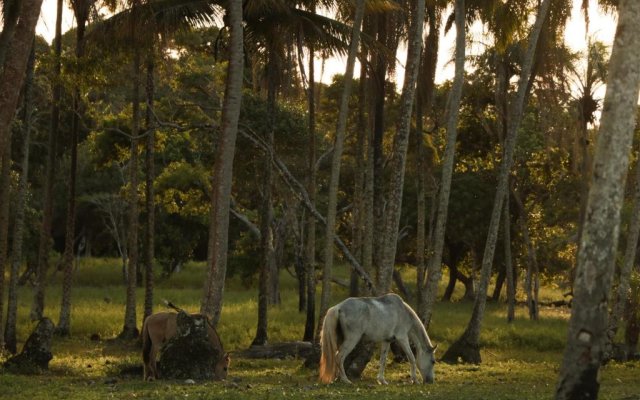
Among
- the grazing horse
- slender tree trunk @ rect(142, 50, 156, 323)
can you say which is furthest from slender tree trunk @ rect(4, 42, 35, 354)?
the grazing horse

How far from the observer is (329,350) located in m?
20.1

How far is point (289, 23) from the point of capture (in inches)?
1029

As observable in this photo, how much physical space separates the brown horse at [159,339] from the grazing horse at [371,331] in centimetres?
182

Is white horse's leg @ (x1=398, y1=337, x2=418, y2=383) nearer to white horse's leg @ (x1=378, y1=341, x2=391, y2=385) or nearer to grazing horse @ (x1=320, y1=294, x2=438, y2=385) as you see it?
grazing horse @ (x1=320, y1=294, x2=438, y2=385)

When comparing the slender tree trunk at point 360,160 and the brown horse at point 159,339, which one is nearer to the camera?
the brown horse at point 159,339

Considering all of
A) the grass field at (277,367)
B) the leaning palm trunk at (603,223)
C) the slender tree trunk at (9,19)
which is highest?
the slender tree trunk at (9,19)

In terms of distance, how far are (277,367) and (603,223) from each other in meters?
14.4

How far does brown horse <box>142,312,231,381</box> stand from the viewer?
2005 cm

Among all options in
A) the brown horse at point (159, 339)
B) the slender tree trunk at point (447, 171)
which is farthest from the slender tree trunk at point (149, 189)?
the brown horse at point (159, 339)

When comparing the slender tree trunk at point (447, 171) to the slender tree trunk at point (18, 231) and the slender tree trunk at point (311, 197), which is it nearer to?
the slender tree trunk at point (311, 197)

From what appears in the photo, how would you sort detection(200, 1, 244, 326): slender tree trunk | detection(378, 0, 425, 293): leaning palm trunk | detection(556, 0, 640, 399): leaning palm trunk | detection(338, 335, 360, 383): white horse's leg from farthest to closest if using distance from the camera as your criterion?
detection(378, 0, 425, 293): leaning palm trunk
detection(200, 1, 244, 326): slender tree trunk
detection(338, 335, 360, 383): white horse's leg
detection(556, 0, 640, 399): leaning palm trunk

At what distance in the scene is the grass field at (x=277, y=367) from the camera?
56.8ft

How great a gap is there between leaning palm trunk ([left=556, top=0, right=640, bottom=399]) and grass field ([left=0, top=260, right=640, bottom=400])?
407 cm

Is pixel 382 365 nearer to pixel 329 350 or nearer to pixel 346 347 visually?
pixel 346 347
